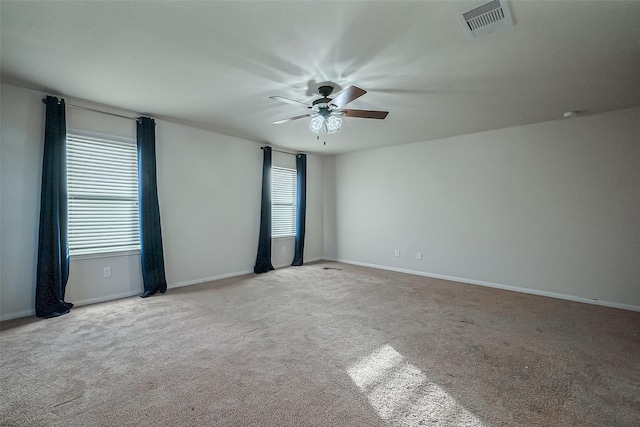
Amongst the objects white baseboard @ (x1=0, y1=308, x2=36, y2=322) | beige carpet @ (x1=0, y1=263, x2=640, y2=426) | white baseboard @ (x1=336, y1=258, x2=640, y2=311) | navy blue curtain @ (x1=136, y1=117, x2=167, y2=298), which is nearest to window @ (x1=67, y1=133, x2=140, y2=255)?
navy blue curtain @ (x1=136, y1=117, x2=167, y2=298)

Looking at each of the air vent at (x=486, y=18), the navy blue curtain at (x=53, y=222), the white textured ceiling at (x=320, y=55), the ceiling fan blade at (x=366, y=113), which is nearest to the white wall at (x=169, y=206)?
the navy blue curtain at (x=53, y=222)

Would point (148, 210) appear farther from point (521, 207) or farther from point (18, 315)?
point (521, 207)

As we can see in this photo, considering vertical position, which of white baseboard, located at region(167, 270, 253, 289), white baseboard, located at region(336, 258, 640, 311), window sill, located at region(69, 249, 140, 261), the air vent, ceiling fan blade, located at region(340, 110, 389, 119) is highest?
the air vent

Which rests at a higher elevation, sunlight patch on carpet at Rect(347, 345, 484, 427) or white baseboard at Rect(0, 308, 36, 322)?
white baseboard at Rect(0, 308, 36, 322)

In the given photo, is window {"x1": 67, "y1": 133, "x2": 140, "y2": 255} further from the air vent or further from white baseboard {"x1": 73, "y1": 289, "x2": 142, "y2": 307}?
the air vent

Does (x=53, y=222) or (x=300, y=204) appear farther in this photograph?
(x=300, y=204)

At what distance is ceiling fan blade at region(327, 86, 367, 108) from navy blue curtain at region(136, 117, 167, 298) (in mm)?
2711

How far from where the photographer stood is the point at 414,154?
540 cm

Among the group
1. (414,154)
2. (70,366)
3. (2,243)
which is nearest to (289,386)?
(70,366)

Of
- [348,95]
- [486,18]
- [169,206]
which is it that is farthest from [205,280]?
[486,18]

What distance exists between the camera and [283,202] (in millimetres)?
6016

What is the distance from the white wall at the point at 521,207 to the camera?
12.0ft

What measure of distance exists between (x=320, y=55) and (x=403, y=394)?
2.57m

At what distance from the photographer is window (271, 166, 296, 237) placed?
19.1ft
